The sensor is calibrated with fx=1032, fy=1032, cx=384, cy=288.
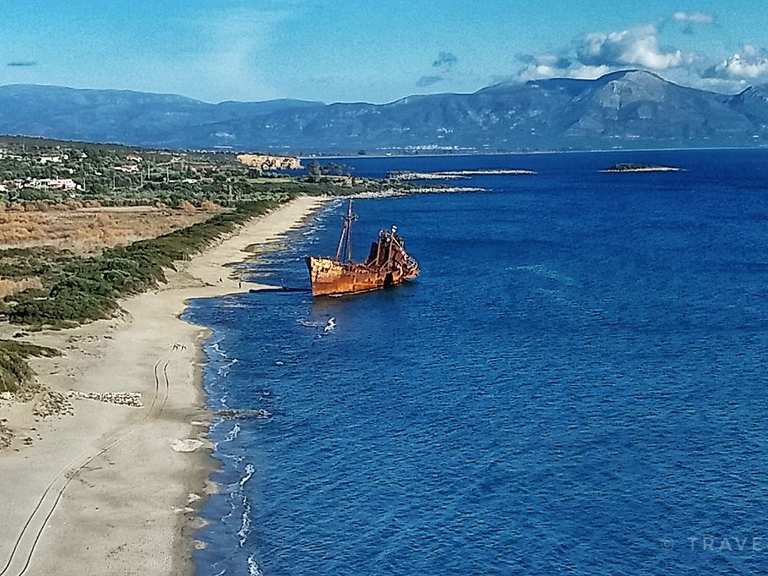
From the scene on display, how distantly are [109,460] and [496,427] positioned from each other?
1465 cm

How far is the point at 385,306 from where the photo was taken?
231 ft

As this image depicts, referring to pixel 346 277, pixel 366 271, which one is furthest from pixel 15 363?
pixel 366 271

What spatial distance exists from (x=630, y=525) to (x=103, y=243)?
250 feet

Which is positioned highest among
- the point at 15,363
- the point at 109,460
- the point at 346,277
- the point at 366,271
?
the point at 15,363

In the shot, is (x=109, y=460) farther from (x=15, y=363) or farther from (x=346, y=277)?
(x=346, y=277)

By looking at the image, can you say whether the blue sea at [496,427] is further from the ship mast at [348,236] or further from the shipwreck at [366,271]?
the ship mast at [348,236]

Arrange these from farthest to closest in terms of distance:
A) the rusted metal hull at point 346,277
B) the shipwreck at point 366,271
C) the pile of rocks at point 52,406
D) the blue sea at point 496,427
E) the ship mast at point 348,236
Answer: the ship mast at point 348,236
the shipwreck at point 366,271
the rusted metal hull at point 346,277
the pile of rocks at point 52,406
the blue sea at point 496,427

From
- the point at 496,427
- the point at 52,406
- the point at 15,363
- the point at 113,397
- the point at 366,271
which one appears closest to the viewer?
the point at 496,427

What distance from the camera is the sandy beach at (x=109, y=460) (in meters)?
28.2

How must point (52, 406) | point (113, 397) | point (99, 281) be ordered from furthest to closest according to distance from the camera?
point (99, 281), point (113, 397), point (52, 406)

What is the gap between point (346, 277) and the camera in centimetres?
7506

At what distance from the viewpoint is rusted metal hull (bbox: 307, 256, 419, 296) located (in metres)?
72.8

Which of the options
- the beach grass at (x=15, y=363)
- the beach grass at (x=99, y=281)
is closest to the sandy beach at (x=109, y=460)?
the beach grass at (x=15, y=363)

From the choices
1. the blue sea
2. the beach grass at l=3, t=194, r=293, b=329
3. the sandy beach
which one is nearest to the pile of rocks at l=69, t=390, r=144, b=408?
the sandy beach
